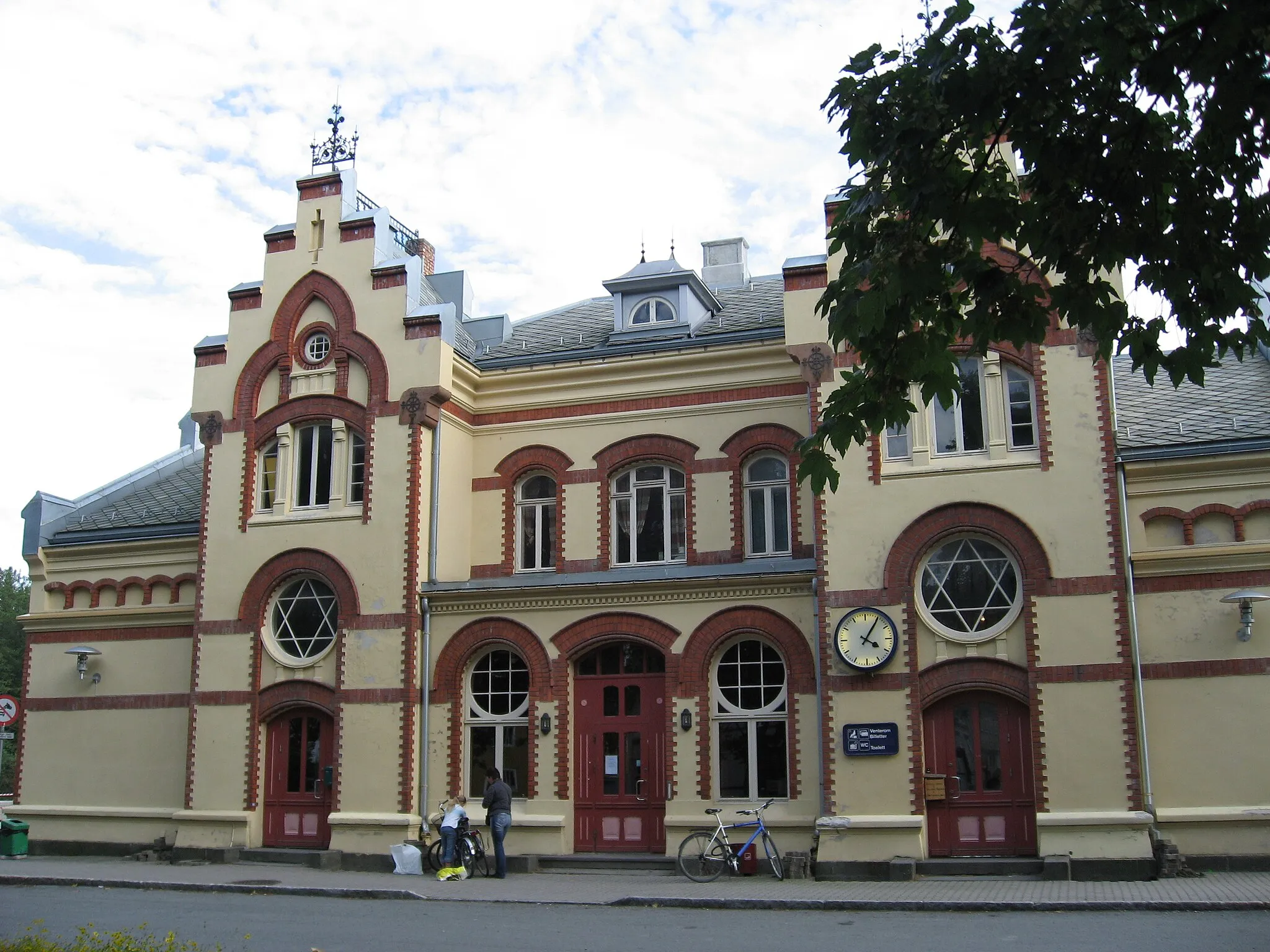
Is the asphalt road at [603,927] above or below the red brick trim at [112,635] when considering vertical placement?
below

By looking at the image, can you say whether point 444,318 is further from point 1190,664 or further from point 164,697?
point 1190,664

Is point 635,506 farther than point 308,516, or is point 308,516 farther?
point 308,516

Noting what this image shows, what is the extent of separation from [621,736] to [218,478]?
29.3ft

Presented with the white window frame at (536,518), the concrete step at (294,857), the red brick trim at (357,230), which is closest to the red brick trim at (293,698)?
the concrete step at (294,857)

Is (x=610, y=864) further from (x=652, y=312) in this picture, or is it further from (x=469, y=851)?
(x=652, y=312)

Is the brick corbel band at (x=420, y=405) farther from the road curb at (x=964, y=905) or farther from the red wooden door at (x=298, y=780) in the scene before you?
the road curb at (x=964, y=905)

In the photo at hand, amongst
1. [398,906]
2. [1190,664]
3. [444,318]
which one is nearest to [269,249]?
[444,318]

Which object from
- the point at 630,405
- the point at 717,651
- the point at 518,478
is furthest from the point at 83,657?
the point at 717,651

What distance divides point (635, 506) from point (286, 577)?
631 centimetres

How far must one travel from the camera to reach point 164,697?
24094 millimetres

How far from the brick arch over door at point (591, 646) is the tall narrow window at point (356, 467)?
4585 millimetres

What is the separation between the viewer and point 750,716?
66.5 feet

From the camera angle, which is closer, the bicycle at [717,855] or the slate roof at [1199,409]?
the bicycle at [717,855]

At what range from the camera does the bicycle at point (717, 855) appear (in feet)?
60.5
